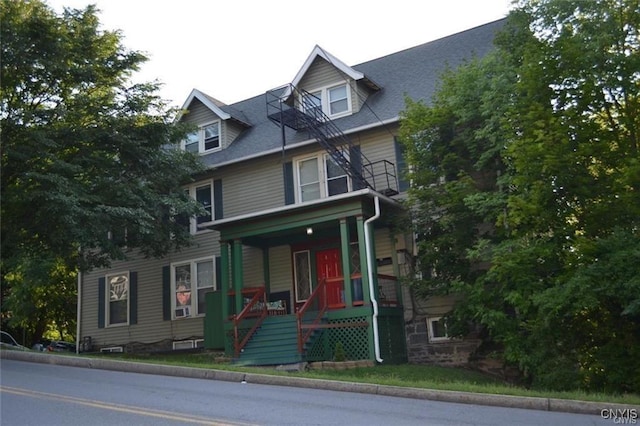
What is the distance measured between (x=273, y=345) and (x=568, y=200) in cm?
779

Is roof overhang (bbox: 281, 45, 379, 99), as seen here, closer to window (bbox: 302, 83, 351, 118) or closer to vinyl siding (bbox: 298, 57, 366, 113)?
vinyl siding (bbox: 298, 57, 366, 113)

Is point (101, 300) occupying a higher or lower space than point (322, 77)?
lower

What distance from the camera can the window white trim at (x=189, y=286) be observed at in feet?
66.0

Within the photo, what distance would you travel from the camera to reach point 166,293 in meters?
20.9

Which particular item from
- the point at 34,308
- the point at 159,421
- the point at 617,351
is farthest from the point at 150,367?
the point at 34,308

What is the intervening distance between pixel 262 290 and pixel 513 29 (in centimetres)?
921

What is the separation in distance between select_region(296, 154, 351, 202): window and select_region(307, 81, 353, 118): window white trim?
5.59 ft

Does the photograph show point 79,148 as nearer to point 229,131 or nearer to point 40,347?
point 229,131

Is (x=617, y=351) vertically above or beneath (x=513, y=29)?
beneath

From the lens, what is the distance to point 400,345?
1630cm

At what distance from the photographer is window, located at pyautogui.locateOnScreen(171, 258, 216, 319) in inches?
792

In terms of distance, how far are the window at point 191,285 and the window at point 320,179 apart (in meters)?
4.05

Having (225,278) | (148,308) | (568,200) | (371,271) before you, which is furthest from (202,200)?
(568,200)

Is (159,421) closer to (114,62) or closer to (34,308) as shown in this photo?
(114,62)
